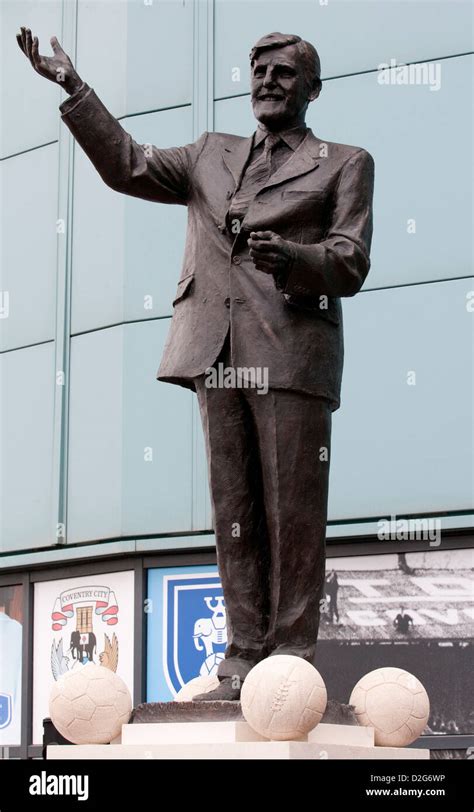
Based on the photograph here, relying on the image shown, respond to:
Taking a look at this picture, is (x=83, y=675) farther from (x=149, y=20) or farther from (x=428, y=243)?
(x=149, y=20)

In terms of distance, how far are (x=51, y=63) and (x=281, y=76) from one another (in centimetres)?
100

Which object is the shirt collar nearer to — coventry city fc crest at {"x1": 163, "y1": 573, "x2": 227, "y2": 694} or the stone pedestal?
the stone pedestal

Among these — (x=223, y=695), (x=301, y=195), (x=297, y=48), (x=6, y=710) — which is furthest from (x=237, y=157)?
(x=6, y=710)

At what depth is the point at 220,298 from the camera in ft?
21.1

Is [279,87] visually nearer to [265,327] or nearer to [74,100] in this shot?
[74,100]

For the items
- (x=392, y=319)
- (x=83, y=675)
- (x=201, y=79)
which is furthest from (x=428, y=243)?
(x=83, y=675)

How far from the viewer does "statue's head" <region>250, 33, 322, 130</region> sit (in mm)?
6484

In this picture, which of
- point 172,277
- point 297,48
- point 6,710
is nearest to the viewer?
point 297,48

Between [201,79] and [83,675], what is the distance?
9917 mm

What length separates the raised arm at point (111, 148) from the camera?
632cm

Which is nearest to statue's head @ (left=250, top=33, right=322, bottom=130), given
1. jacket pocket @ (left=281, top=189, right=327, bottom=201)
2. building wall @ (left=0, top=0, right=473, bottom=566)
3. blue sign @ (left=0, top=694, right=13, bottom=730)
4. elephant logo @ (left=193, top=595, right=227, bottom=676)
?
jacket pocket @ (left=281, top=189, right=327, bottom=201)

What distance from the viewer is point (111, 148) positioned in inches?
257

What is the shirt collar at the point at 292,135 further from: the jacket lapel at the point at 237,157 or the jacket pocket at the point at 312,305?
the jacket pocket at the point at 312,305

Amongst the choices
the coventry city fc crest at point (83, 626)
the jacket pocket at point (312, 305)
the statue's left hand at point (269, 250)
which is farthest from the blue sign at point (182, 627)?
the statue's left hand at point (269, 250)
